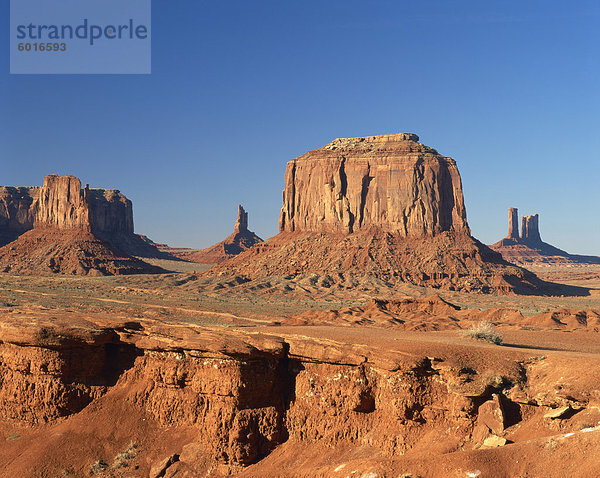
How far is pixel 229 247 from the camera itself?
7392 inches

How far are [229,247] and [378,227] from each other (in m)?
97.4

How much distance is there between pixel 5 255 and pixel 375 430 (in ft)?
370

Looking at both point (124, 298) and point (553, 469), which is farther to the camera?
point (124, 298)

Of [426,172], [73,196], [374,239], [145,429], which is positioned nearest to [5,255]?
[73,196]

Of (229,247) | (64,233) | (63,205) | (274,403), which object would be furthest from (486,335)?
(229,247)

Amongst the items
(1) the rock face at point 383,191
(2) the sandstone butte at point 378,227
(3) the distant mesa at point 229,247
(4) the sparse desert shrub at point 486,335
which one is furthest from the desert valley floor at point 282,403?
(3) the distant mesa at point 229,247

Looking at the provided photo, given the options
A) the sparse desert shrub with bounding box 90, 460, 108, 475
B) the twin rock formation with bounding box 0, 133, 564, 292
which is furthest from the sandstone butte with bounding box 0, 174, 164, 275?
the sparse desert shrub with bounding box 90, 460, 108, 475

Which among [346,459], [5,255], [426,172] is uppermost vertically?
[426,172]

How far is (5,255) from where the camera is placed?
11125 cm

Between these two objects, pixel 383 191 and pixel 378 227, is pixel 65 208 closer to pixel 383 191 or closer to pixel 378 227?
pixel 378 227

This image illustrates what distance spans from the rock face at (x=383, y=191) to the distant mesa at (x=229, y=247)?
74.5 m

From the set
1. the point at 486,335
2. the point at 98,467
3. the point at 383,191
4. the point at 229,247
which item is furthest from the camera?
the point at 229,247

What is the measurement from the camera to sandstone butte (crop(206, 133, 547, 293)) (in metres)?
86.5

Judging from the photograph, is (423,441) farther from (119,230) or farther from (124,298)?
(119,230)
